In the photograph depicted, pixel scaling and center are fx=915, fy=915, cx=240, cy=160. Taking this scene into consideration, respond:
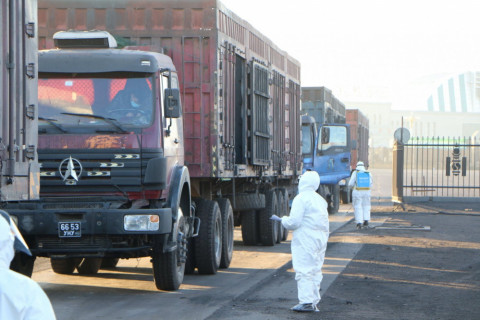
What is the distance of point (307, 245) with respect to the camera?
31.5ft

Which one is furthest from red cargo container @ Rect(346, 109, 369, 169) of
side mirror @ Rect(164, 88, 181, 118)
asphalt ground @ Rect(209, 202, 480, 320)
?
side mirror @ Rect(164, 88, 181, 118)

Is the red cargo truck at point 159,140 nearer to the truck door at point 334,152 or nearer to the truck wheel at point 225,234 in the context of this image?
the truck wheel at point 225,234

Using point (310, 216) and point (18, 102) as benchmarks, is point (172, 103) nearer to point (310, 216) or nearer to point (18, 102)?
point (310, 216)

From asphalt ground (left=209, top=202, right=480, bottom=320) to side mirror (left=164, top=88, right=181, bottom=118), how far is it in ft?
7.42

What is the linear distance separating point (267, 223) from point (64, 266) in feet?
19.0

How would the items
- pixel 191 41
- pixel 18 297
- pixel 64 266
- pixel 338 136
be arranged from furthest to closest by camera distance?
pixel 338 136 < pixel 64 266 < pixel 191 41 < pixel 18 297

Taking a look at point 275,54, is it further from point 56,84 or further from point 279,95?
point 56,84

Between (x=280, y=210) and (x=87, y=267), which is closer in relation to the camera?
(x=87, y=267)

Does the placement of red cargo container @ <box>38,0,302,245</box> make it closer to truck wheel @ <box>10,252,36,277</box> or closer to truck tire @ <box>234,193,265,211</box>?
truck tire @ <box>234,193,265,211</box>

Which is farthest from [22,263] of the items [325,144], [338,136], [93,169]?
[338,136]

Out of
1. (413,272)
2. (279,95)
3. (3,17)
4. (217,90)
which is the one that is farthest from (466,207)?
(3,17)

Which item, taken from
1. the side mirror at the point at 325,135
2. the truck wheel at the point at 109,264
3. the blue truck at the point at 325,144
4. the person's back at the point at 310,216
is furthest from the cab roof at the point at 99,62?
the side mirror at the point at 325,135

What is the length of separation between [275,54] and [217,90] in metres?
6.30

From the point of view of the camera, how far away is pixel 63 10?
12711 millimetres
